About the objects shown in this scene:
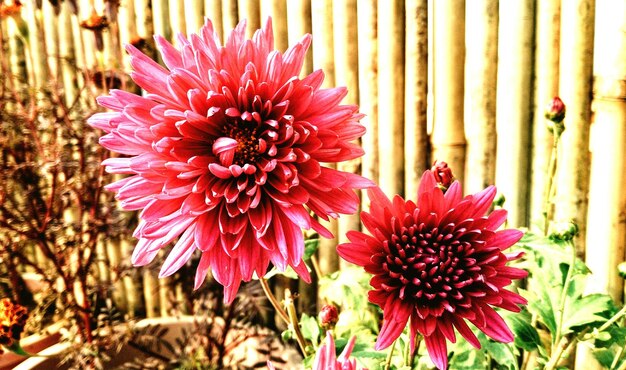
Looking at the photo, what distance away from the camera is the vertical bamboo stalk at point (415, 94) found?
1.26 metres

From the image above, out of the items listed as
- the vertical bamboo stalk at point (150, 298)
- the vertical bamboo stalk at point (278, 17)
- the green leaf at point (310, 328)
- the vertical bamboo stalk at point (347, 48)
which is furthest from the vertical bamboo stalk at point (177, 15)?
the green leaf at point (310, 328)

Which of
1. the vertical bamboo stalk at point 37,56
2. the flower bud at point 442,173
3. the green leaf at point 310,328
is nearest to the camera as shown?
the flower bud at point 442,173

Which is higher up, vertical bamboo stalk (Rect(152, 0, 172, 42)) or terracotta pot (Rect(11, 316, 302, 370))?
vertical bamboo stalk (Rect(152, 0, 172, 42))

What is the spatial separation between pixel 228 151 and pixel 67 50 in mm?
1823

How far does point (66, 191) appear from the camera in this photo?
5.75 feet

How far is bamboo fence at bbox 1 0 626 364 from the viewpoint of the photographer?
1.05 metres

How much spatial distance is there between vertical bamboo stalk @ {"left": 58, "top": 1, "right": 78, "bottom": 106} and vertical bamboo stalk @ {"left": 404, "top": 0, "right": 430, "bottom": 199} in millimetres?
1285

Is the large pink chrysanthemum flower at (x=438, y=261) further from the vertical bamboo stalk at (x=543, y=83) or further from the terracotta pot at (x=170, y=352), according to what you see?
the terracotta pot at (x=170, y=352)

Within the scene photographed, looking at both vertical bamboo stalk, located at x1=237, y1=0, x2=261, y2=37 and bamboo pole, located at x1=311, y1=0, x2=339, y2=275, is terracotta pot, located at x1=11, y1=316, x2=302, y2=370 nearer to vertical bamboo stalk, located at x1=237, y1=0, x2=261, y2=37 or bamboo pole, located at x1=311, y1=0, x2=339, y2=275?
bamboo pole, located at x1=311, y1=0, x2=339, y2=275

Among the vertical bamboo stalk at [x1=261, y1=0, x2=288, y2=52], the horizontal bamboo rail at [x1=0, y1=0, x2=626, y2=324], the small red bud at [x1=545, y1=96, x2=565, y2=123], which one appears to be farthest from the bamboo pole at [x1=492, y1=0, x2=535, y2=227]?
the vertical bamboo stalk at [x1=261, y1=0, x2=288, y2=52]

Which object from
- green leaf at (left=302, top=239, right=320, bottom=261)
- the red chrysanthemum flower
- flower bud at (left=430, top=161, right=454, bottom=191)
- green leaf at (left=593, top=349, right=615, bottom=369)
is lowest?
green leaf at (left=593, top=349, right=615, bottom=369)

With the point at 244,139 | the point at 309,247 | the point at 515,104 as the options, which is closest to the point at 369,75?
the point at 515,104

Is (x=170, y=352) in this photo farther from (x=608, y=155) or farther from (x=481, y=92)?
(x=608, y=155)

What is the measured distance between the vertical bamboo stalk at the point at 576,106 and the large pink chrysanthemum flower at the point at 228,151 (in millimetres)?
685
